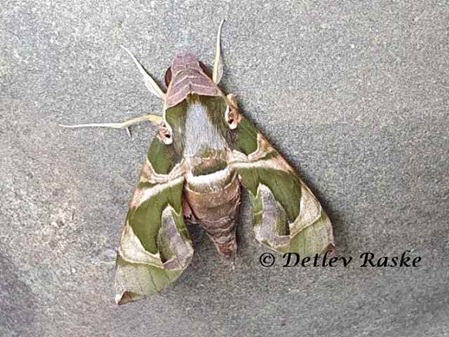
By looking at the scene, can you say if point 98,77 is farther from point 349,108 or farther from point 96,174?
point 349,108

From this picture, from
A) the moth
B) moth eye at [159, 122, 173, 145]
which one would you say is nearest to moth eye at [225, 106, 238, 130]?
the moth

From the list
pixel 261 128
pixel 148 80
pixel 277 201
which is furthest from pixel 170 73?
pixel 277 201

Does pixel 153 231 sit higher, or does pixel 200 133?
pixel 200 133

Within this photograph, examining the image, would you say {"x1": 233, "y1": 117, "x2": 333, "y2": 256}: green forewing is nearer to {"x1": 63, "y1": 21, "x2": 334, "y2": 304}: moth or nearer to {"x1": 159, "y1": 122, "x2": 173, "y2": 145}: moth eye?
{"x1": 63, "y1": 21, "x2": 334, "y2": 304}: moth

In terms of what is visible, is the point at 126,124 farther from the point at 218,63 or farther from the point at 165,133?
the point at 218,63

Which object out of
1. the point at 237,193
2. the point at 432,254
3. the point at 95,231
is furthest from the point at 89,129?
the point at 432,254

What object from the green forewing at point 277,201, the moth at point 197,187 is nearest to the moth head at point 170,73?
the moth at point 197,187
